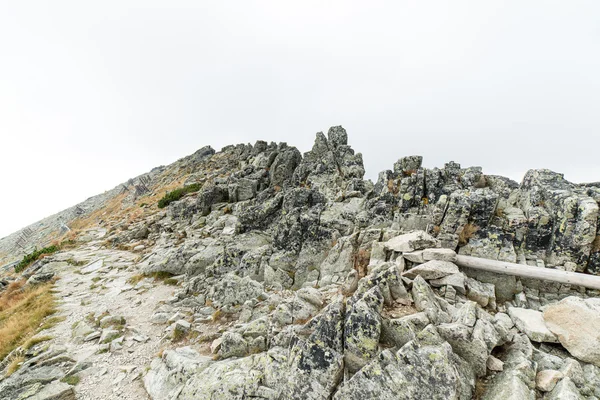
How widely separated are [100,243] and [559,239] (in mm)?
40216

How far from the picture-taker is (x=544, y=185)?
13781mm

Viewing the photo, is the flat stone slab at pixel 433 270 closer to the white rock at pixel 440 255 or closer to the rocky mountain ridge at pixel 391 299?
the rocky mountain ridge at pixel 391 299

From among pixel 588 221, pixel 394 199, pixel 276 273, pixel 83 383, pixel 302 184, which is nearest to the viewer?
pixel 83 383

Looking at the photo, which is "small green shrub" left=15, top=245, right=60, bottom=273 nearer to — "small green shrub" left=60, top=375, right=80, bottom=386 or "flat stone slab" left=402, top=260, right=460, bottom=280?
"small green shrub" left=60, top=375, right=80, bottom=386

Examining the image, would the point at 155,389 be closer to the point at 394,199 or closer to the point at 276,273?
the point at 276,273

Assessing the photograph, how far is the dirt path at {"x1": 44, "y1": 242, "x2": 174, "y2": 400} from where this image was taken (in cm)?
1046

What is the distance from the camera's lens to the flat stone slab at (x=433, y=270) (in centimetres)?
1120

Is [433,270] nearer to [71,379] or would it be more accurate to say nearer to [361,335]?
[361,335]

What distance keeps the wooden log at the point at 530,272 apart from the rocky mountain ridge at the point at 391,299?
489 millimetres

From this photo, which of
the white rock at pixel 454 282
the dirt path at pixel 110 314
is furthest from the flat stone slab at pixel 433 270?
the dirt path at pixel 110 314

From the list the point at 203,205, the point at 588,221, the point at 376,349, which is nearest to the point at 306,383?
the point at 376,349

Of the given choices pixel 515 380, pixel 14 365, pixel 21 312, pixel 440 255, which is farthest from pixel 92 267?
pixel 515 380

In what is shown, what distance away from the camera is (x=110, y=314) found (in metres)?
15.3

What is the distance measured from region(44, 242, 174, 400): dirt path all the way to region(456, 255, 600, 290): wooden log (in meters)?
15.0
